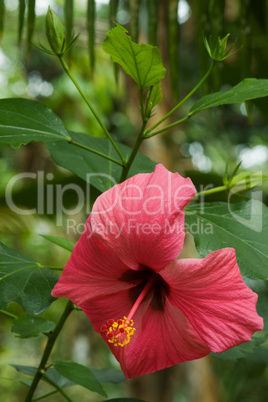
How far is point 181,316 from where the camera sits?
1.71ft

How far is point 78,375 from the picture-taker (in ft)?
2.24

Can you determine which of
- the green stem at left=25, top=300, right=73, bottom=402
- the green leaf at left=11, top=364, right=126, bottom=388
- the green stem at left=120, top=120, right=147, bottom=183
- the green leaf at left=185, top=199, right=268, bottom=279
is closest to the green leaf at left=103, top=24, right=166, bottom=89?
the green stem at left=120, top=120, right=147, bottom=183

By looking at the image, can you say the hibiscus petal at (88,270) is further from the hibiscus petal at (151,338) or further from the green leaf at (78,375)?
the green leaf at (78,375)

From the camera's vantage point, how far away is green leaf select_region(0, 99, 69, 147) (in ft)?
2.06

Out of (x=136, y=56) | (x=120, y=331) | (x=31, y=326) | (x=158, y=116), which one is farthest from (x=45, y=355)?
(x=158, y=116)

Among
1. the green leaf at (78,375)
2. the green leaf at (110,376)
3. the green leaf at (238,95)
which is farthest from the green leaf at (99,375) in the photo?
the green leaf at (238,95)

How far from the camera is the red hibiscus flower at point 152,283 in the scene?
0.46 metres

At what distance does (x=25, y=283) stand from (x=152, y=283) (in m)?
0.16

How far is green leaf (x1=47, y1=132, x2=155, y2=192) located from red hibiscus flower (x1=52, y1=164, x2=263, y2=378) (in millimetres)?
236

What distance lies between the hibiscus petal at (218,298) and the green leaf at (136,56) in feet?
0.74

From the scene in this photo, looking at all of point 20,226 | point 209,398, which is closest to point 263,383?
point 209,398

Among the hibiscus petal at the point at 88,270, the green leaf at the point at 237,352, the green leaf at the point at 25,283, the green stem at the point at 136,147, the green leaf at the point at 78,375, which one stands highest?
the green stem at the point at 136,147

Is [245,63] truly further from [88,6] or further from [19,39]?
[19,39]

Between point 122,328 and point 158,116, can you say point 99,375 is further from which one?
point 158,116
